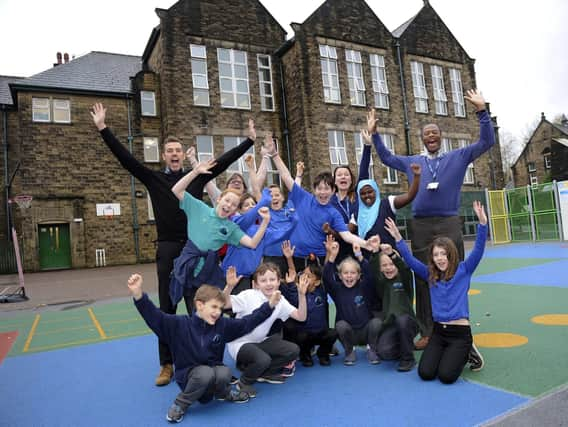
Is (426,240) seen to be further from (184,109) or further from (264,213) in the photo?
(184,109)

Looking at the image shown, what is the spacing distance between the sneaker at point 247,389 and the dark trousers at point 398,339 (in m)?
1.25

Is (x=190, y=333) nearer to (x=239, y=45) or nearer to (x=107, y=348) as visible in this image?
(x=107, y=348)

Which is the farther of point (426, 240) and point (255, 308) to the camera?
point (426, 240)

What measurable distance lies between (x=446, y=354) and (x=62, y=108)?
64.7ft

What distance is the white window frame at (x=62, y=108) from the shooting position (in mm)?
18422

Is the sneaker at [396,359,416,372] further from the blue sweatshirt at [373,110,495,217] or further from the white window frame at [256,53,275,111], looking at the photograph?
the white window frame at [256,53,275,111]

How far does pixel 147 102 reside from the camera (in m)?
19.9

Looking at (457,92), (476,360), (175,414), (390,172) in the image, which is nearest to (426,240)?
(476,360)

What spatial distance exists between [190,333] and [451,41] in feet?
91.7

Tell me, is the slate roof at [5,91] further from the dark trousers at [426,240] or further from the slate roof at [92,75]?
the dark trousers at [426,240]

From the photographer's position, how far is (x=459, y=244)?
4156 mm

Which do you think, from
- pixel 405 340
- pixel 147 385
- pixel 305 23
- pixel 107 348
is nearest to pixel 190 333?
pixel 147 385

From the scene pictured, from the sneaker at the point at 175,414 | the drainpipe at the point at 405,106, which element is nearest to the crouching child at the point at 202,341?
the sneaker at the point at 175,414

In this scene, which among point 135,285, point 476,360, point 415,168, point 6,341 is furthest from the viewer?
point 6,341
